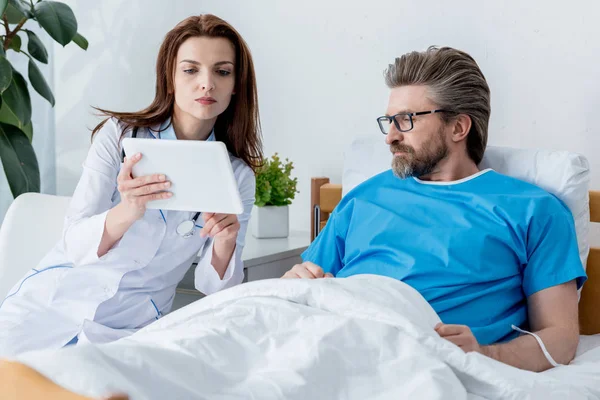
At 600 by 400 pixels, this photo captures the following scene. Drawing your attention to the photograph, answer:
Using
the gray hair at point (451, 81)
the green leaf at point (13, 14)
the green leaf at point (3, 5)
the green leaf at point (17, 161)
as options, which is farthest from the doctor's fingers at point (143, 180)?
the green leaf at point (13, 14)

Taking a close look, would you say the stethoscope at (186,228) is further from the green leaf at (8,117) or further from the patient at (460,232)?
the green leaf at (8,117)

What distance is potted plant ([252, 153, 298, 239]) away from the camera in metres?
2.19

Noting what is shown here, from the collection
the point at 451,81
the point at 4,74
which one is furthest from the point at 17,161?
the point at 451,81

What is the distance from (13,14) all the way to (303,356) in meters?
1.84

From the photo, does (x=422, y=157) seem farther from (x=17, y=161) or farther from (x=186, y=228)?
(x=17, y=161)

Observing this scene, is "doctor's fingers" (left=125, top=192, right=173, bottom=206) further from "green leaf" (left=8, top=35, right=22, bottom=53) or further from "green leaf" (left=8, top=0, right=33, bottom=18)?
"green leaf" (left=8, top=35, right=22, bottom=53)

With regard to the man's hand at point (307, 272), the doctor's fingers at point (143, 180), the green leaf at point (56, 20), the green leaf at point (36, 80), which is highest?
the green leaf at point (56, 20)

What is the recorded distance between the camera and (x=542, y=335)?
4.50 ft

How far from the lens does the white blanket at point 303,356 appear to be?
87cm

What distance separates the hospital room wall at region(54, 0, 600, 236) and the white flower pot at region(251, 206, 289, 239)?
170mm

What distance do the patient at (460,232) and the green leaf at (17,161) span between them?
1189mm

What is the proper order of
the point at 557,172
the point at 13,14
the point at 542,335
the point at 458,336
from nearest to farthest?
the point at 458,336, the point at 542,335, the point at 557,172, the point at 13,14

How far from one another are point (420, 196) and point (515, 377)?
588mm

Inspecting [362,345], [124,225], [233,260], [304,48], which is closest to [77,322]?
[124,225]
